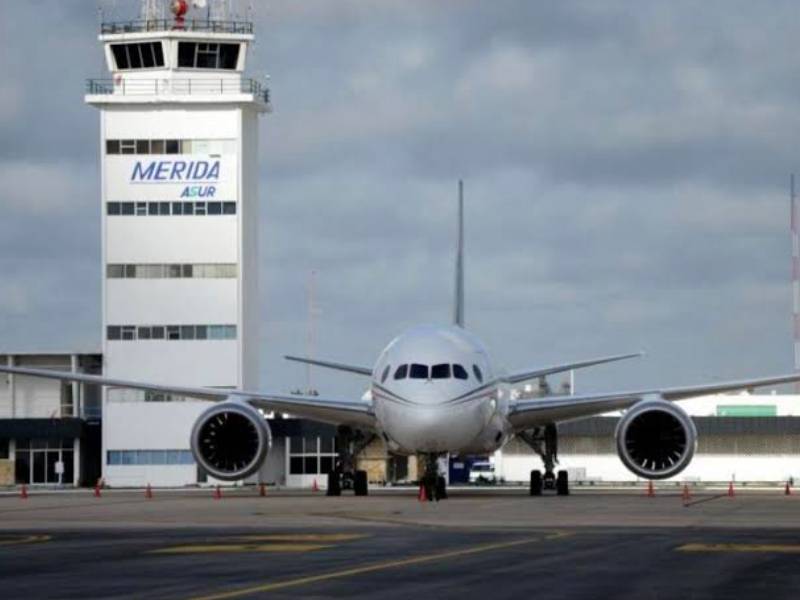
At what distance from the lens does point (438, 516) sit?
35969 millimetres

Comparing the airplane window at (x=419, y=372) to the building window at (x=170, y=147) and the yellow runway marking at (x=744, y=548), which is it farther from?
the building window at (x=170, y=147)

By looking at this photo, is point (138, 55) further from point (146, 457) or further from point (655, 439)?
point (655, 439)

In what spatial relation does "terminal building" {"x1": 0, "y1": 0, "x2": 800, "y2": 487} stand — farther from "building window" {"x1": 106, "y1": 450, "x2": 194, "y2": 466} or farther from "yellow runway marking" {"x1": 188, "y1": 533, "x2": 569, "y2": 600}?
"yellow runway marking" {"x1": 188, "y1": 533, "x2": 569, "y2": 600}

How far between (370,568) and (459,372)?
2409cm

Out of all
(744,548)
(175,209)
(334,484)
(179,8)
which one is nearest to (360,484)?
(334,484)

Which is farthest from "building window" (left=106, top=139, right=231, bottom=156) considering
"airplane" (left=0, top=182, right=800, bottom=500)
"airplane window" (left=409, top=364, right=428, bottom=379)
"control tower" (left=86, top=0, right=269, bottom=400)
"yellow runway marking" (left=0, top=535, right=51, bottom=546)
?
"yellow runway marking" (left=0, top=535, right=51, bottom=546)

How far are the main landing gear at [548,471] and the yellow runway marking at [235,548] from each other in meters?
26.9

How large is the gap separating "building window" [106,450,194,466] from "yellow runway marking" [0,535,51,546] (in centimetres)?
5552

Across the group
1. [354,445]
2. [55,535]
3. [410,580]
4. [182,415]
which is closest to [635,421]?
[354,445]

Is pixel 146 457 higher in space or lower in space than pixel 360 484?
higher

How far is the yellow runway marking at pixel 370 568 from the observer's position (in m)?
18.0

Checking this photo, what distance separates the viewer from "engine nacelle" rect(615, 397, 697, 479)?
48.6 meters

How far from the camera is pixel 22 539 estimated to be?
94.0ft

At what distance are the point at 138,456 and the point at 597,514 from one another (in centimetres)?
5022
